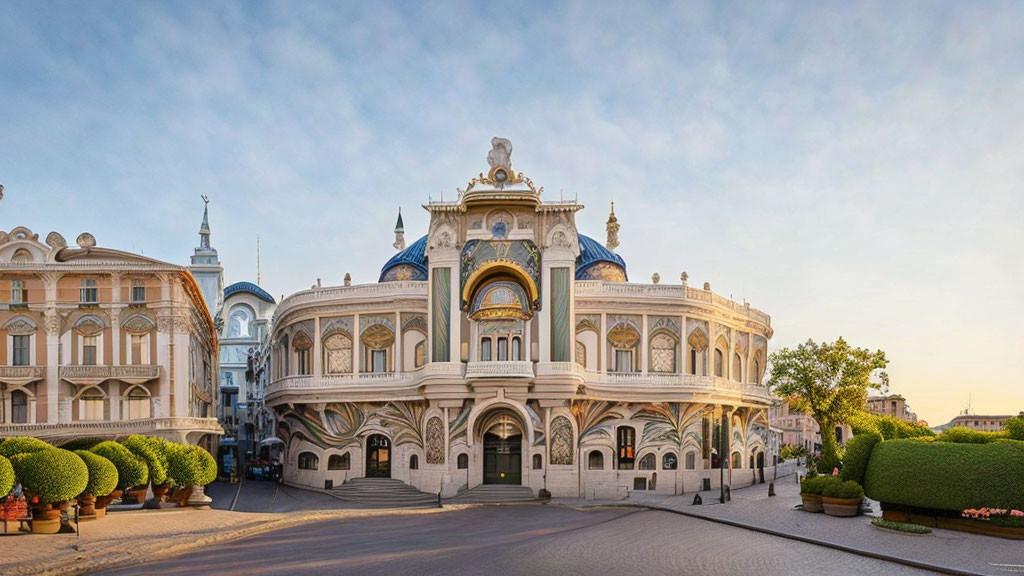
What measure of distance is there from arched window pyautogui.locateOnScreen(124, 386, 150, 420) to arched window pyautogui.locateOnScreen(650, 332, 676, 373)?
2860 centimetres

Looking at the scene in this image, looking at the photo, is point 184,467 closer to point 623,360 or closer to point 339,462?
point 339,462

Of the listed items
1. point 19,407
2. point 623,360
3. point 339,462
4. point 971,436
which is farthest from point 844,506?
point 19,407

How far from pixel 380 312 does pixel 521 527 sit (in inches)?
847

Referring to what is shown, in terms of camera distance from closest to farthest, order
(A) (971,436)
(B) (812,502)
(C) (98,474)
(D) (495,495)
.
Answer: (C) (98,474), (A) (971,436), (B) (812,502), (D) (495,495)

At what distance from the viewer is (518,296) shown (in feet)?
161

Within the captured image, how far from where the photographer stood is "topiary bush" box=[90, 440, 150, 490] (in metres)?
32.8

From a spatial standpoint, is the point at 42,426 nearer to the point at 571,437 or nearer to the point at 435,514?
the point at 435,514

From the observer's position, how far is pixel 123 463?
108 feet

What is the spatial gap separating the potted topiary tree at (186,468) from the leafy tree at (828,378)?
31914mm

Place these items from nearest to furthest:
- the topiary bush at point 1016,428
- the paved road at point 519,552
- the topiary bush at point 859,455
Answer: the paved road at point 519,552, the topiary bush at point 1016,428, the topiary bush at point 859,455

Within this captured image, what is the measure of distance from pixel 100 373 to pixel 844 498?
120 feet

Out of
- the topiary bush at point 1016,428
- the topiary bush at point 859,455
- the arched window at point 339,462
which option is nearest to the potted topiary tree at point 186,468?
the arched window at point 339,462

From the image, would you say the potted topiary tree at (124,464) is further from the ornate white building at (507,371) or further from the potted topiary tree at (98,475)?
the ornate white building at (507,371)

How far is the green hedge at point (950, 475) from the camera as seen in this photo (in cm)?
2814
